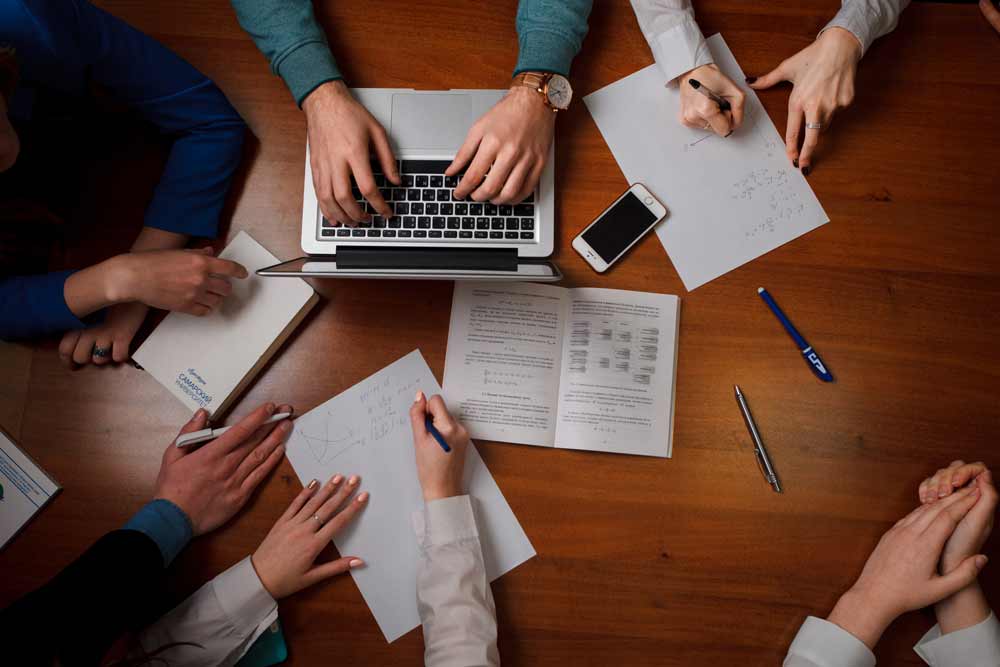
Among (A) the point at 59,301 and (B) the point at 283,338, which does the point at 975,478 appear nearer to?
(B) the point at 283,338

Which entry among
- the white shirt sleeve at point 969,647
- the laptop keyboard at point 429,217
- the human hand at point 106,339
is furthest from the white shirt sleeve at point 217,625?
the white shirt sleeve at point 969,647

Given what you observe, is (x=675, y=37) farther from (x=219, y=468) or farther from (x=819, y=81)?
(x=219, y=468)

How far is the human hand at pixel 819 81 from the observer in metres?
0.95

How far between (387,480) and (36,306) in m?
0.55

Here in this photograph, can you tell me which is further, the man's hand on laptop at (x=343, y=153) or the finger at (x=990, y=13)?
the finger at (x=990, y=13)

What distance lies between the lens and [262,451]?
938 millimetres

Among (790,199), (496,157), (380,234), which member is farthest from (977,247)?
(380,234)

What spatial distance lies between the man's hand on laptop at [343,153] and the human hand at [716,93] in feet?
1.46

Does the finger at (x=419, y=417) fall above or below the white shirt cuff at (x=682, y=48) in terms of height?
below

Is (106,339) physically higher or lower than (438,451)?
higher

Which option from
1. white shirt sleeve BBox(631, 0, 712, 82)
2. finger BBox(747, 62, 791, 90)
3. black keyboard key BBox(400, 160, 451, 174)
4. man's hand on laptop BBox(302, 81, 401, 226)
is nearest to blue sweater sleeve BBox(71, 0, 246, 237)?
man's hand on laptop BBox(302, 81, 401, 226)

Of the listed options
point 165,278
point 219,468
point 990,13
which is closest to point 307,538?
point 219,468

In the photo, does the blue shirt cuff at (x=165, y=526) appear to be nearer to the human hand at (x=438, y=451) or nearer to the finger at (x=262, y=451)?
the finger at (x=262, y=451)

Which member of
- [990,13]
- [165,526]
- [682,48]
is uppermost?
[682,48]
